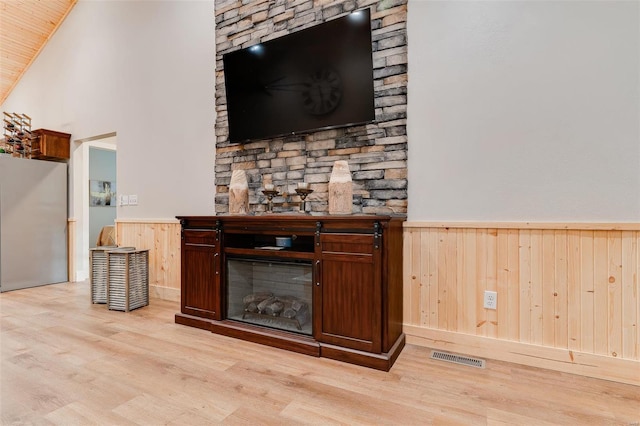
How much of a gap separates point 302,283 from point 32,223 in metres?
4.12

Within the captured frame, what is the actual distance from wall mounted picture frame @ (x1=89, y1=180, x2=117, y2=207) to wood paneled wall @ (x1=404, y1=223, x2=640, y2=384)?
6689 millimetres

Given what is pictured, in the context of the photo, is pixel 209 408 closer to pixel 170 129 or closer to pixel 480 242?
pixel 480 242

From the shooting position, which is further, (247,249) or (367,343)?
(247,249)

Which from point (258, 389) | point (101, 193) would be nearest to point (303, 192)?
point (258, 389)

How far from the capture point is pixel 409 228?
2324mm

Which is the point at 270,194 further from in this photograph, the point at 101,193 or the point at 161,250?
the point at 101,193

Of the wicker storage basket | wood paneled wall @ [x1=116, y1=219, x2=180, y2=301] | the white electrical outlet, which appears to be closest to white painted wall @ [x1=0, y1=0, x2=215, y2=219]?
wood paneled wall @ [x1=116, y1=219, x2=180, y2=301]

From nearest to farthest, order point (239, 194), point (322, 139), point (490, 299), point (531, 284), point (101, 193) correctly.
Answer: point (531, 284) → point (490, 299) → point (322, 139) → point (239, 194) → point (101, 193)

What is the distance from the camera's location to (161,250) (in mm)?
3594

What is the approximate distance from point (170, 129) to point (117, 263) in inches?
59.6

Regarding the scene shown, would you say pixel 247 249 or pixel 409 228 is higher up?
pixel 409 228

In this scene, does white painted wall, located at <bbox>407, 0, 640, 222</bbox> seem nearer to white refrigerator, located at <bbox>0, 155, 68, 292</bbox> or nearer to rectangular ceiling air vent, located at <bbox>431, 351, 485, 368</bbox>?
rectangular ceiling air vent, located at <bbox>431, 351, 485, 368</bbox>

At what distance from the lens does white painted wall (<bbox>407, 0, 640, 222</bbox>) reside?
1.78 m

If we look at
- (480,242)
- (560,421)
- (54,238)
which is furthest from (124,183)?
(560,421)
